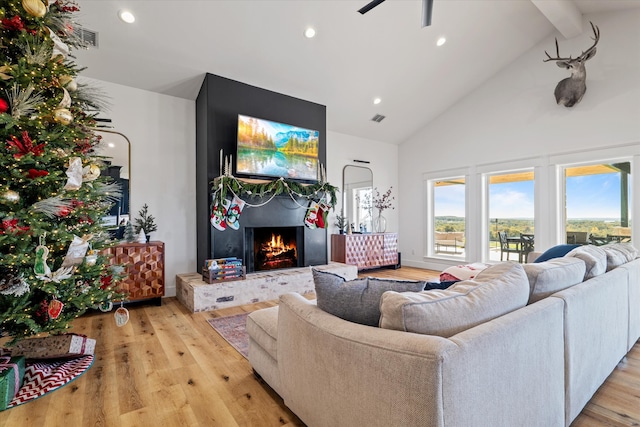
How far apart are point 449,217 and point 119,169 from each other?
5.83 metres

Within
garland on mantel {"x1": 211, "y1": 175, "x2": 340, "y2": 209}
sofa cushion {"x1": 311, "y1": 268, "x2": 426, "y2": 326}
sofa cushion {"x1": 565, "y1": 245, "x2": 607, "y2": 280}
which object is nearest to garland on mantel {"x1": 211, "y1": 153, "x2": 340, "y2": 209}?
garland on mantel {"x1": 211, "y1": 175, "x2": 340, "y2": 209}

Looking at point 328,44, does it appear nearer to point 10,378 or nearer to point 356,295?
point 356,295

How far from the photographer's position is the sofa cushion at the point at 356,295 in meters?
1.27

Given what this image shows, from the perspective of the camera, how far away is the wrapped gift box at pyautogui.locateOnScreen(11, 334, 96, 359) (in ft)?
7.13

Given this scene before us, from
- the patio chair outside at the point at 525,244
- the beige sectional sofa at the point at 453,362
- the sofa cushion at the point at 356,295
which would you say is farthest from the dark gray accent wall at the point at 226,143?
the patio chair outside at the point at 525,244

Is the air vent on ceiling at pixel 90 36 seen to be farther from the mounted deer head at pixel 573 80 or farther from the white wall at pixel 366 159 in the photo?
the mounted deer head at pixel 573 80

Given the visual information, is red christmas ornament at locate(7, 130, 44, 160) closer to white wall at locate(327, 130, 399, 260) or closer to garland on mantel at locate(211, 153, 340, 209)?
garland on mantel at locate(211, 153, 340, 209)

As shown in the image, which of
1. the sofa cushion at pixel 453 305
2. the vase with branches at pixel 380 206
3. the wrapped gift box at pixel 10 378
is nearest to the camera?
the sofa cushion at pixel 453 305

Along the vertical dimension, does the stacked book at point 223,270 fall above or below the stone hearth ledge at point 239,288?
above

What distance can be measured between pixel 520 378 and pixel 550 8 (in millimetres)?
4906

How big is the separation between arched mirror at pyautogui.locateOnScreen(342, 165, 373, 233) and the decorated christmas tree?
440 centimetres

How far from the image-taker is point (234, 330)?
2.89 m

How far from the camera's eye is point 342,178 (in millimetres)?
6066

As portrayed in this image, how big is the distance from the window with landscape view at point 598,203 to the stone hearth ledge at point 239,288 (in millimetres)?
4257
